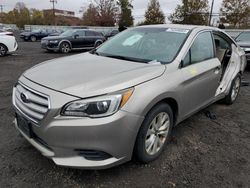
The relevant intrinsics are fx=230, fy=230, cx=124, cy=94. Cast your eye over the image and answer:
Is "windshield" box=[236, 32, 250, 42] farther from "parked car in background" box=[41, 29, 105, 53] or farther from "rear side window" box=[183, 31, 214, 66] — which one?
"parked car in background" box=[41, 29, 105, 53]

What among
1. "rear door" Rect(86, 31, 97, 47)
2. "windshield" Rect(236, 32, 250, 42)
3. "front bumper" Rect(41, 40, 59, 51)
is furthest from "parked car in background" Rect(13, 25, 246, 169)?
"rear door" Rect(86, 31, 97, 47)

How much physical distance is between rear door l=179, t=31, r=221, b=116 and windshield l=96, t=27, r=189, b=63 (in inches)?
8.5

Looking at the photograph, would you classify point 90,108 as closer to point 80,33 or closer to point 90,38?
point 80,33

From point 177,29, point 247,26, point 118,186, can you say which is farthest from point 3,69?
point 247,26

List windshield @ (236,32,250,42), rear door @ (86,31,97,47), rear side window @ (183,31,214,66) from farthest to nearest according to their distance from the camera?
rear door @ (86,31,97,47)
windshield @ (236,32,250,42)
rear side window @ (183,31,214,66)

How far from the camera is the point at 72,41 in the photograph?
13.7 meters

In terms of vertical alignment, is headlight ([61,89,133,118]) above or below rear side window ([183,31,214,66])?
below

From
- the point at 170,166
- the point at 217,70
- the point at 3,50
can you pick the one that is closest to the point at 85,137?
the point at 170,166

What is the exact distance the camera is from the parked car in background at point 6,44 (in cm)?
1052

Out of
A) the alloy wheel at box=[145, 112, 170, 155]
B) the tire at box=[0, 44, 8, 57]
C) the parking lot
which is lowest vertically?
the parking lot

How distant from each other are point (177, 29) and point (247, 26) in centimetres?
3524

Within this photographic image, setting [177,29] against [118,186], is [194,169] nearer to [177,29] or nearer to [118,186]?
[118,186]

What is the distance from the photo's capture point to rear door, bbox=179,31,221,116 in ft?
9.70

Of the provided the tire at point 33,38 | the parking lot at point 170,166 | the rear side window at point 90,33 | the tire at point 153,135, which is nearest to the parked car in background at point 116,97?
the tire at point 153,135
